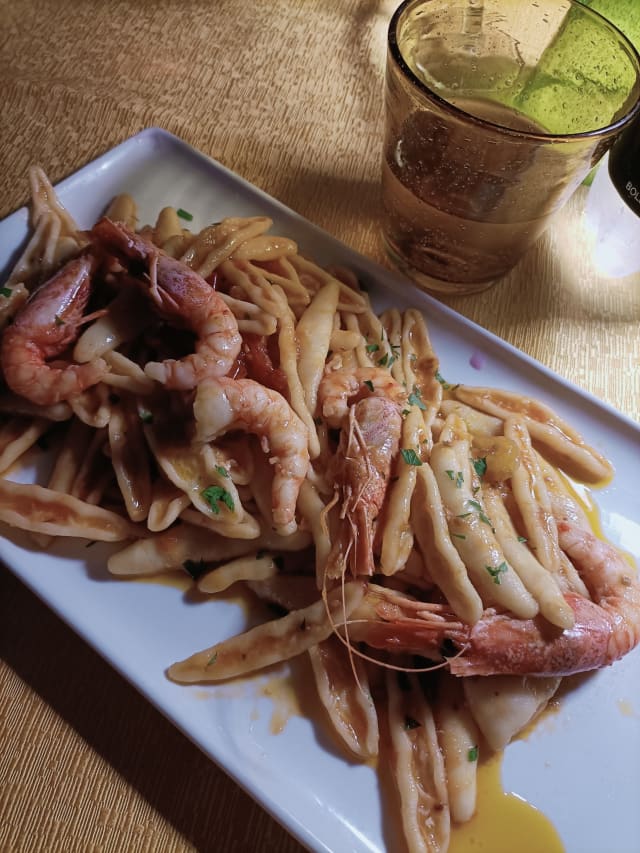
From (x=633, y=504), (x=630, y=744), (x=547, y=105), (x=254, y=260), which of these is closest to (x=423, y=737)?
(x=630, y=744)

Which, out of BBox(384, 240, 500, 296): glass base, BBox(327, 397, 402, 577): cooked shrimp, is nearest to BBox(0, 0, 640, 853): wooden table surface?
BBox(384, 240, 500, 296): glass base

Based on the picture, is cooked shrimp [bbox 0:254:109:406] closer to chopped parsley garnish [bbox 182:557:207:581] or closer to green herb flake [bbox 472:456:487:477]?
chopped parsley garnish [bbox 182:557:207:581]

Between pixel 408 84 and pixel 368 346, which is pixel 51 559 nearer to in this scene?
pixel 368 346

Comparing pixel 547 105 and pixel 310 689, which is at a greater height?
pixel 547 105

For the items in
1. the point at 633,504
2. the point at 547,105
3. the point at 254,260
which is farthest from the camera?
the point at 547,105

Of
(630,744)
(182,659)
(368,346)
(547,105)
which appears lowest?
(182,659)

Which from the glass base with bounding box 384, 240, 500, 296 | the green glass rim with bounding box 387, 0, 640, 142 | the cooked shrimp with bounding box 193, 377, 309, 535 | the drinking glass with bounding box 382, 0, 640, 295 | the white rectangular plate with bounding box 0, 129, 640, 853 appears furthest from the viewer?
the glass base with bounding box 384, 240, 500, 296

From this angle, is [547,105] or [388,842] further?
[547,105]
